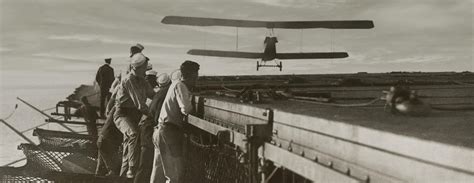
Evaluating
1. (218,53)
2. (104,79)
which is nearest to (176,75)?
(104,79)

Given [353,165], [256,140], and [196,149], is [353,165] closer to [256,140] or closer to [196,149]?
[256,140]

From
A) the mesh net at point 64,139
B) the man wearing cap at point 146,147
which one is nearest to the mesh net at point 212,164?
the man wearing cap at point 146,147

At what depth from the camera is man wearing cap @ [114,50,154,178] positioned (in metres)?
7.83

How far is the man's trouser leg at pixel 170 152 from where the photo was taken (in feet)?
22.5

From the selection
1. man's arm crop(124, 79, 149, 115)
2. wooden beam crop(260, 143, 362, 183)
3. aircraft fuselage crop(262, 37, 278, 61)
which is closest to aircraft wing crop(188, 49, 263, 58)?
aircraft fuselage crop(262, 37, 278, 61)

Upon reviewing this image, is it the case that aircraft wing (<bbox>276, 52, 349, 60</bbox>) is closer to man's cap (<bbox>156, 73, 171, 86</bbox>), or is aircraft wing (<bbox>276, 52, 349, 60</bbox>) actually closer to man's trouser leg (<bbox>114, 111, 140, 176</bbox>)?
man's cap (<bbox>156, 73, 171, 86</bbox>)

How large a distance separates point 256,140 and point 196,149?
13.0 ft

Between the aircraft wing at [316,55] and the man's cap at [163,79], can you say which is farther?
the aircraft wing at [316,55]

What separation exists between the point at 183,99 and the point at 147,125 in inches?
56.4

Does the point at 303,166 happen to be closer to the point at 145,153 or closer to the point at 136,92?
the point at 145,153

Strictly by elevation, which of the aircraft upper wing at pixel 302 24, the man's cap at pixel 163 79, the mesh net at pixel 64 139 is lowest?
the mesh net at pixel 64 139

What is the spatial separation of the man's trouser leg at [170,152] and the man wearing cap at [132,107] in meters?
0.89

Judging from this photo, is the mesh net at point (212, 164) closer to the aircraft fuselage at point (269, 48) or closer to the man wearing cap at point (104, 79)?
the man wearing cap at point (104, 79)

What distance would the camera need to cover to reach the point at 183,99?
6.52 metres
